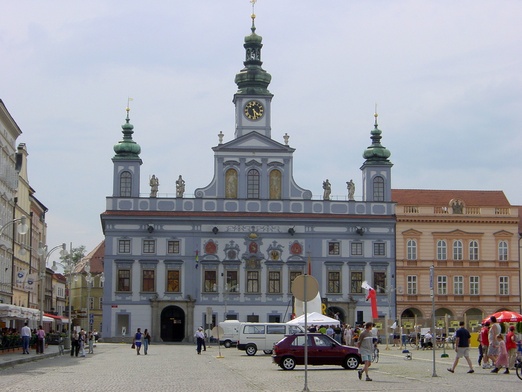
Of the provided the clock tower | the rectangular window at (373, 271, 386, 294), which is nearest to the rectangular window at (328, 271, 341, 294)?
the rectangular window at (373, 271, 386, 294)

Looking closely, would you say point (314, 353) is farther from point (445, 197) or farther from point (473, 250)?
point (445, 197)

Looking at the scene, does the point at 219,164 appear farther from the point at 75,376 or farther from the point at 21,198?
the point at 75,376

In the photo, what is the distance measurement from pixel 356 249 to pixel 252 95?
594 inches

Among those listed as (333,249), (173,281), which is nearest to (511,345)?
(333,249)

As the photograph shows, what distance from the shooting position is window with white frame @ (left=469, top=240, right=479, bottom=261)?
82562 millimetres

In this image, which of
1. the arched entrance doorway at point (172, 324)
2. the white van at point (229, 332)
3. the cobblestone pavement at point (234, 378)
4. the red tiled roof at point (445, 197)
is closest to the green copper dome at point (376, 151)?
the red tiled roof at point (445, 197)

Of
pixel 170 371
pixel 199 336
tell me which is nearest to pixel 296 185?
pixel 199 336

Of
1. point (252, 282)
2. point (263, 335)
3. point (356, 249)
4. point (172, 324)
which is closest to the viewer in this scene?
point (263, 335)

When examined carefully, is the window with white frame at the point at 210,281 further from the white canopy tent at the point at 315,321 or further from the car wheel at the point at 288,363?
the car wheel at the point at 288,363

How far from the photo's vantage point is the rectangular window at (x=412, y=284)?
81562 mm

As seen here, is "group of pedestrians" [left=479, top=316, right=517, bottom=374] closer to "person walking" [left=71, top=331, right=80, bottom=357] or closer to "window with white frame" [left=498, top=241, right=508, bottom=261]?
"person walking" [left=71, top=331, right=80, bottom=357]

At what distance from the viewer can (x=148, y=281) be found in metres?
79.2

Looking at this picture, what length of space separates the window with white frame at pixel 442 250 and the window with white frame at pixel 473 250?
200 centimetres

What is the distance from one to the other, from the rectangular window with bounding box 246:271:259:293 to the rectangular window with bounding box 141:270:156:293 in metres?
7.49
